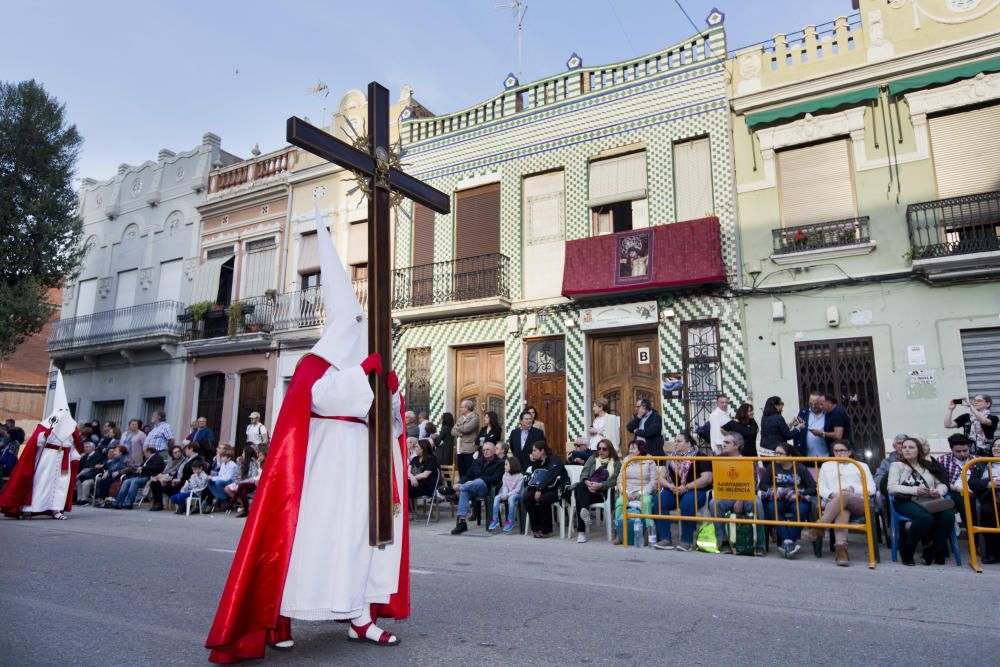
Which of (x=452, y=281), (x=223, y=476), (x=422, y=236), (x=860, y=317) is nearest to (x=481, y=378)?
(x=452, y=281)

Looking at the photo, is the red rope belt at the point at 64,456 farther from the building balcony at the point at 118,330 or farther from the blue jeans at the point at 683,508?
the building balcony at the point at 118,330

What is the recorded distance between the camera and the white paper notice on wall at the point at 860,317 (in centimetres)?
1195

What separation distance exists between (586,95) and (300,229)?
8.87 meters

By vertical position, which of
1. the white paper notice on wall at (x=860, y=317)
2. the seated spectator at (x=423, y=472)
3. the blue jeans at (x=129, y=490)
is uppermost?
the white paper notice on wall at (x=860, y=317)

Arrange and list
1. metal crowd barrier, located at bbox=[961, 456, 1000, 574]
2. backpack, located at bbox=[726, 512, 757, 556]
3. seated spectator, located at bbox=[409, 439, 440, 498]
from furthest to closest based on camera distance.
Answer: seated spectator, located at bbox=[409, 439, 440, 498], backpack, located at bbox=[726, 512, 757, 556], metal crowd barrier, located at bbox=[961, 456, 1000, 574]

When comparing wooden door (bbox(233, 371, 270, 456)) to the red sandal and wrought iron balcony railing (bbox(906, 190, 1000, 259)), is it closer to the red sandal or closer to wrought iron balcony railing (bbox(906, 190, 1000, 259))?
wrought iron balcony railing (bbox(906, 190, 1000, 259))

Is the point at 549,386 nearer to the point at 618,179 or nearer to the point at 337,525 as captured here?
the point at 618,179

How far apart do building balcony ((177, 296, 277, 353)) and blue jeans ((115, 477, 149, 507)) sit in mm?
5660

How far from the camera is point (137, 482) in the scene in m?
13.9

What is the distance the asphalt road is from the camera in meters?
3.48

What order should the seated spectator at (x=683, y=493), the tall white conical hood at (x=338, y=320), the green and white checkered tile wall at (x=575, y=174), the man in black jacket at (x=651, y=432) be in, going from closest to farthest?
the tall white conical hood at (x=338, y=320) < the seated spectator at (x=683, y=493) < the man in black jacket at (x=651, y=432) < the green and white checkered tile wall at (x=575, y=174)

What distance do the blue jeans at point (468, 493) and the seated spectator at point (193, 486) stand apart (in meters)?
5.78

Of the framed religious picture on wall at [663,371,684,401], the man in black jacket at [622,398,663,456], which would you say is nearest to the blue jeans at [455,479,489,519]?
the man in black jacket at [622,398,663,456]

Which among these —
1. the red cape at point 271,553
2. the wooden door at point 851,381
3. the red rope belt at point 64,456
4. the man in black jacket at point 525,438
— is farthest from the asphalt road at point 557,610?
the wooden door at point 851,381
